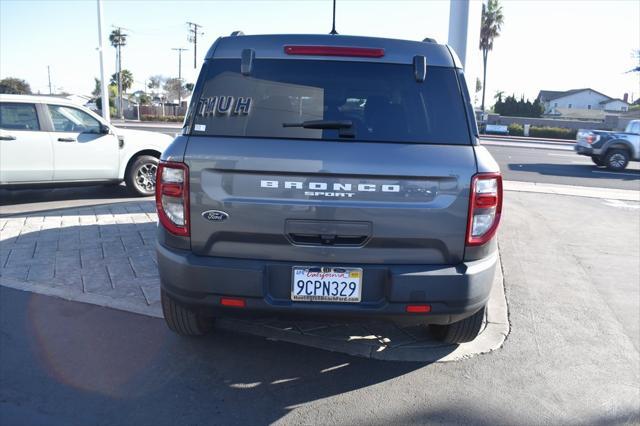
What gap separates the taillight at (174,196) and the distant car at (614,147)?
18.7 metres

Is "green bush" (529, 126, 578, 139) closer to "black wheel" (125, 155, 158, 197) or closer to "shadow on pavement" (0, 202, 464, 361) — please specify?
"black wheel" (125, 155, 158, 197)

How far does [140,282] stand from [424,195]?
3.15 m

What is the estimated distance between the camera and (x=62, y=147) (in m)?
8.41

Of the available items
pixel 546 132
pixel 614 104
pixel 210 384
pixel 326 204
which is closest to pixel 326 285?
pixel 326 204

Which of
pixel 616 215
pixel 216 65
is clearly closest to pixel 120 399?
pixel 216 65

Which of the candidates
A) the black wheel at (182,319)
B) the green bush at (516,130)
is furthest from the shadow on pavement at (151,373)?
the green bush at (516,130)

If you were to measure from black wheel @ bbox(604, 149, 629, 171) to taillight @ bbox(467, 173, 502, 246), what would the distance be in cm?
1773

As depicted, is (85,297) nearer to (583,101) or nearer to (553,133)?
(553,133)

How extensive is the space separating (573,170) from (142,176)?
14.6 m

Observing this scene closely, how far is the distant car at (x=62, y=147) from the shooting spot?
8.13m

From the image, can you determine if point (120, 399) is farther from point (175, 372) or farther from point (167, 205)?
point (167, 205)

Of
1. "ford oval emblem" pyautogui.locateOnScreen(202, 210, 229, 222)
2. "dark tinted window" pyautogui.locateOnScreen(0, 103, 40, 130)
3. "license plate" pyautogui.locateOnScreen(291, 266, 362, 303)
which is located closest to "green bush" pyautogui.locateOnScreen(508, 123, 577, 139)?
"dark tinted window" pyautogui.locateOnScreen(0, 103, 40, 130)

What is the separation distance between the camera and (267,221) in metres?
2.93

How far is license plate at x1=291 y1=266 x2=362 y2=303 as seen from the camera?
117 inches
